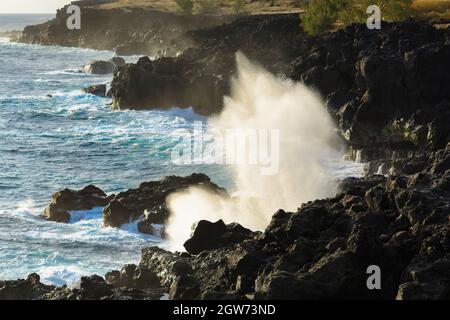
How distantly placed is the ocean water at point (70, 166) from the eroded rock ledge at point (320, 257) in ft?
24.7

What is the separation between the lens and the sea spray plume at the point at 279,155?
50.1m

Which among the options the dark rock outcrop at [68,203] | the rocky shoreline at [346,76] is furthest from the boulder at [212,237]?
the rocky shoreline at [346,76]

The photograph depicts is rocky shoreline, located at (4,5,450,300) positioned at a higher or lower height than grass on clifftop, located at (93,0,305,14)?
lower

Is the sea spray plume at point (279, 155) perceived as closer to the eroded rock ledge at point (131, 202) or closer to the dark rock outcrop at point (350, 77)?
the eroded rock ledge at point (131, 202)

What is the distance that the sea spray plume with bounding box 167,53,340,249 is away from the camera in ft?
164

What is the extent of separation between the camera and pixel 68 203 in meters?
53.4

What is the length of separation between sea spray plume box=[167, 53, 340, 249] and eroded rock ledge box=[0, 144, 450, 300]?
34.0 feet

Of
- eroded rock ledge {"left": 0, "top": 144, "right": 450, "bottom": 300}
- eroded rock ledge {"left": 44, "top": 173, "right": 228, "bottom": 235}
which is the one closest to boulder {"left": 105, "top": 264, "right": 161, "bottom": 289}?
eroded rock ledge {"left": 0, "top": 144, "right": 450, "bottom": 300}

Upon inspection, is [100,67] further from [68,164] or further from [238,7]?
[68,164]

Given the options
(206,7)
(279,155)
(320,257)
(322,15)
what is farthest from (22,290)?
(206,7)

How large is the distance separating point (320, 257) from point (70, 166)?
4223 centimetres

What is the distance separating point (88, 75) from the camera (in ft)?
428

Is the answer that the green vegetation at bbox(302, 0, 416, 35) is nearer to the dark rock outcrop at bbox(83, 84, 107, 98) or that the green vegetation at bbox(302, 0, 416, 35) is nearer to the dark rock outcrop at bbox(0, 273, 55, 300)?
the dark rock outcrop at bbox(83, 84, 107, 98)
